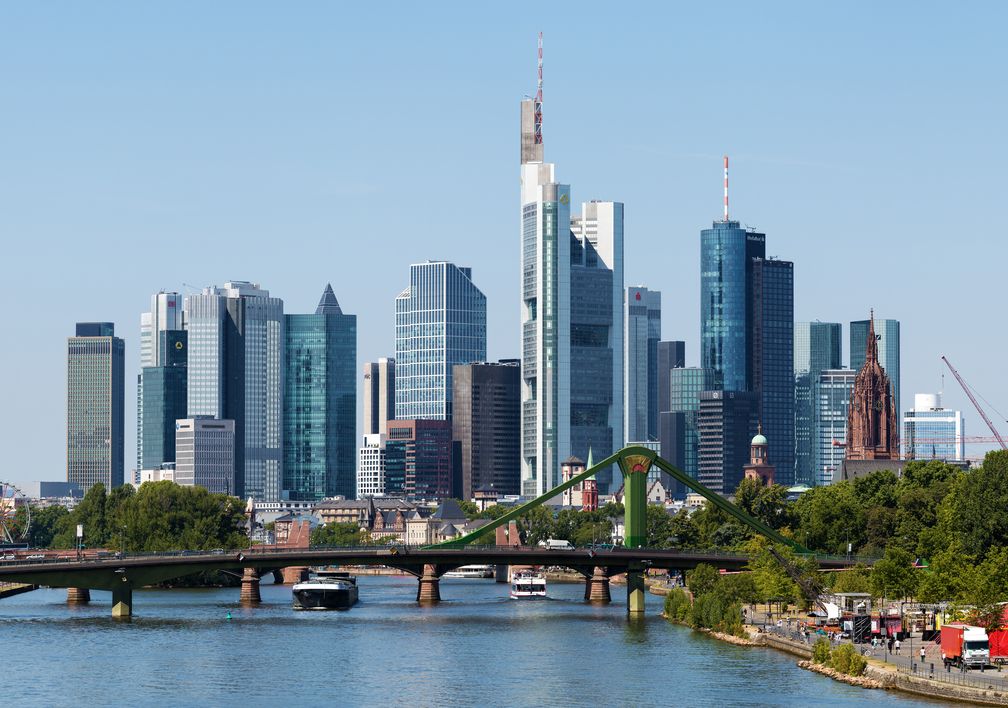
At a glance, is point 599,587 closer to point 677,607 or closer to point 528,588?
point 528,588

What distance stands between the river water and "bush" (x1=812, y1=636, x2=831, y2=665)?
1437mm

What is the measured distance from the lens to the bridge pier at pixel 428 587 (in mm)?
178500

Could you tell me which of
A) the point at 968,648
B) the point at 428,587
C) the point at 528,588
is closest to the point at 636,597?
the point at 428,587

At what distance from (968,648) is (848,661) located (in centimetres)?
697

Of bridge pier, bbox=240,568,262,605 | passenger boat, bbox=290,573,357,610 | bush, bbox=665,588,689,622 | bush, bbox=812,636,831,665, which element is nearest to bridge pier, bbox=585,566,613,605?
bush, bbox=665,588,689,622

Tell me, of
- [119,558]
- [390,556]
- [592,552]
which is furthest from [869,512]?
[119,558]

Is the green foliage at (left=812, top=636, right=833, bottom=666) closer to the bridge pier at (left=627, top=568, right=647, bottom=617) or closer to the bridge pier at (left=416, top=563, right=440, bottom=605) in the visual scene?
the bridge pier at (left=627, top=568, right=647, bottom=617)

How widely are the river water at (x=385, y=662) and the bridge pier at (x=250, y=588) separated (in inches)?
272

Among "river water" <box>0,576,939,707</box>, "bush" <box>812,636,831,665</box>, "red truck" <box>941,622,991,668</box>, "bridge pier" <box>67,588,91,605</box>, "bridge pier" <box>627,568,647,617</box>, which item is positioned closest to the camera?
"red truck" <box>941,622,991,668</box>

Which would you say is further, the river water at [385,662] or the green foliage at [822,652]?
the green foliage at [822,652]

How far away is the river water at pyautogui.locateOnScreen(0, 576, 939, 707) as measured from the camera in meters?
101

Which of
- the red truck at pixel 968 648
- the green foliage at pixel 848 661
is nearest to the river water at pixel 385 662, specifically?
the green foliage at pixel 848 661

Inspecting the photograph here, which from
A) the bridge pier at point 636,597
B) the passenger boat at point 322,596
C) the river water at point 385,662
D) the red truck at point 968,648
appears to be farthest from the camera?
the passenger boat at point 322,596

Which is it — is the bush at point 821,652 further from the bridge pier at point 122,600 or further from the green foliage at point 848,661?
the bridge pier at point 122,600
